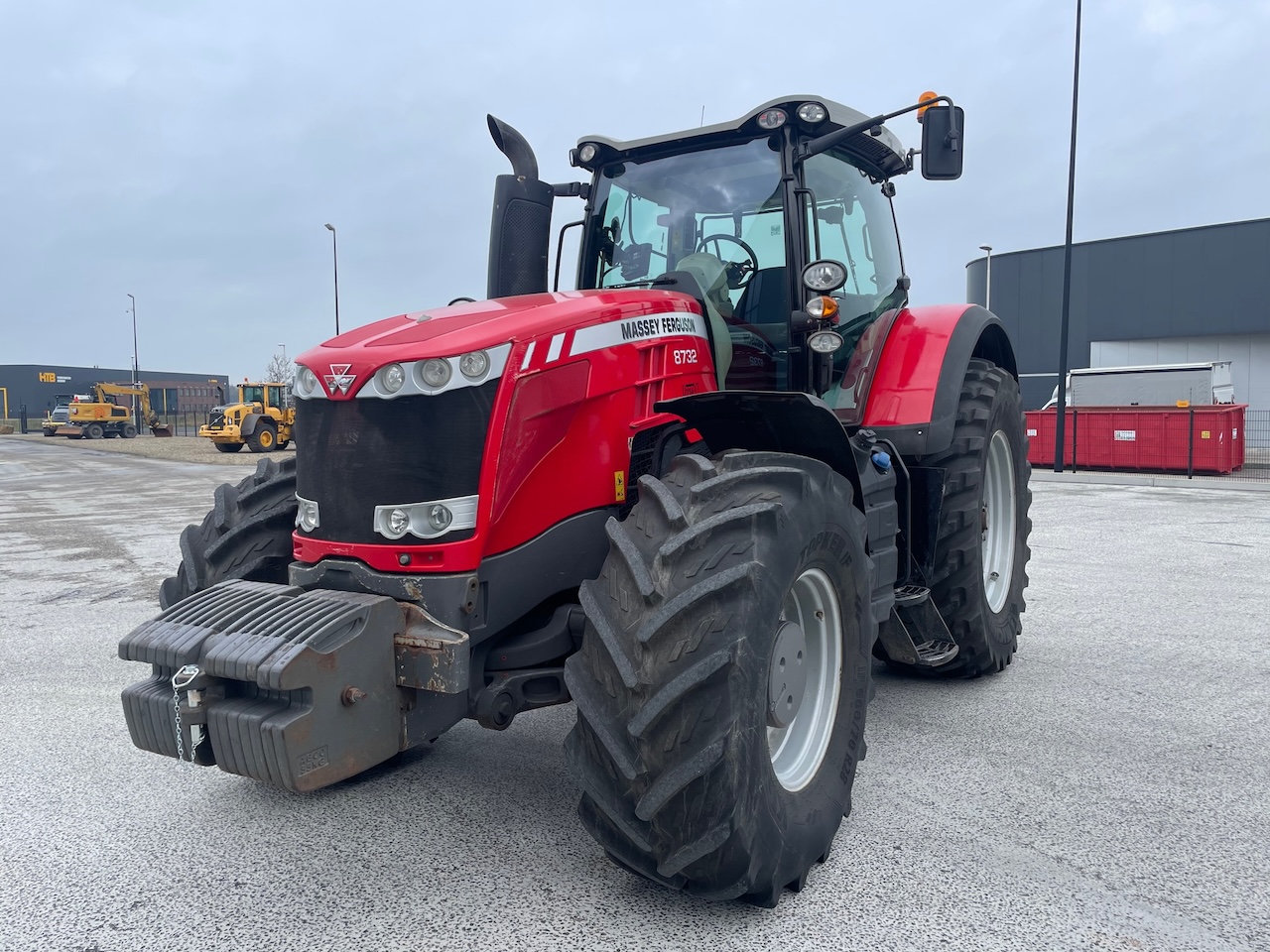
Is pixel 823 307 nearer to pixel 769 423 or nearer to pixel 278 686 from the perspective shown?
pixel 769 423

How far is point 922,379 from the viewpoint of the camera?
4.27m

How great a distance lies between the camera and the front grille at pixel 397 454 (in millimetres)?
2805

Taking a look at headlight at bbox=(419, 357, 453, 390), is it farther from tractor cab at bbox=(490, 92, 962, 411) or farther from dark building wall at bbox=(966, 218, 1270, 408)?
dark building wall at bbox=(966, 218, 1270, 408)

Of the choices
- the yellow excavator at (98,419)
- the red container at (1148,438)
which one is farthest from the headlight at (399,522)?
the yellow excavator at (98,419)

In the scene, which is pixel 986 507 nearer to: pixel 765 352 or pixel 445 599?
pixel 765 352

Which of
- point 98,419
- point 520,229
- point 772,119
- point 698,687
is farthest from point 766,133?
point 98,419

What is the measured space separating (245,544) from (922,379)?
9.30ft

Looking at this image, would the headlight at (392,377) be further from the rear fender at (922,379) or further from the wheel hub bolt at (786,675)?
the rear fender at (922,379)

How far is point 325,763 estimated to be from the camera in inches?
98.4

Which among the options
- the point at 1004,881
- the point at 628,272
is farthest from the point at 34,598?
the point at 1004,881

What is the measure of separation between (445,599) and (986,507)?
3.28m

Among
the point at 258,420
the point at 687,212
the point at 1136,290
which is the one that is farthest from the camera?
the point at 1136,290

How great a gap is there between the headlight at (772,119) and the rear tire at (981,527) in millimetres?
1558

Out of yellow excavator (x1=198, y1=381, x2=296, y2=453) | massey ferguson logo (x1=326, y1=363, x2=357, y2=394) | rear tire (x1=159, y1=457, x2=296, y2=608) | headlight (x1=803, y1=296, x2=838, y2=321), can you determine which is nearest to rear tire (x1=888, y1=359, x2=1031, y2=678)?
headlight (x1=803, y1=296, x2=838, y2=321)
